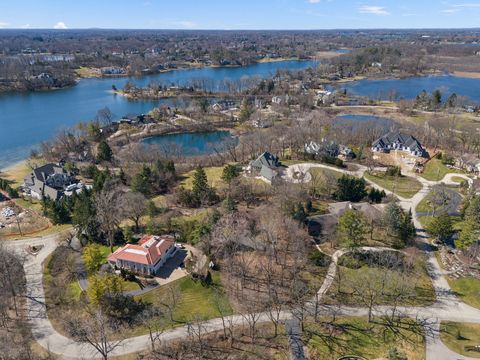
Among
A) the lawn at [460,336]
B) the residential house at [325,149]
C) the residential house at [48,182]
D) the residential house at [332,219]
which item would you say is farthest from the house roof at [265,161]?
the lawn at [460,336]

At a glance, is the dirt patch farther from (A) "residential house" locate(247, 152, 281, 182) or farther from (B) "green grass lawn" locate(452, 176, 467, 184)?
(B) "green grass lawn" locate(452, 176, 467, 184)

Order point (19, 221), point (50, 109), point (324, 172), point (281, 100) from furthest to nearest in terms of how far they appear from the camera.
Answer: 1. point (50, 109)
2. point (281, 100)
3. point (324, 172)
4. point (19, 221)

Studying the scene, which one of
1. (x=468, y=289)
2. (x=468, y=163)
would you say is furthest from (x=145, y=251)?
(x=468, y=163)

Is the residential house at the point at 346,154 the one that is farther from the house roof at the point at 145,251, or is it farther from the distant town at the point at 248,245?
the house roof at the point at 145,251

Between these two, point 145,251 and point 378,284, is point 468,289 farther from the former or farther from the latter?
point 145,251

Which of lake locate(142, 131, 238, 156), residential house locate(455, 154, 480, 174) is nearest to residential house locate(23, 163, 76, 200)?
lake locate(142, 131, 238, 156)
